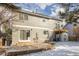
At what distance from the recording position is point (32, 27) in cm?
Result: 231

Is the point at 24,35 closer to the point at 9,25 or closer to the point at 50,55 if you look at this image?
the point at 9,25

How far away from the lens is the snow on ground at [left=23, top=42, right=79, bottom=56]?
2281 millimetres

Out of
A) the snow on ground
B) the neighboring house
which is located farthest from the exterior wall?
the snow on ground

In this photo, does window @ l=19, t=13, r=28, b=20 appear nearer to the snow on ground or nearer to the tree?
the tree

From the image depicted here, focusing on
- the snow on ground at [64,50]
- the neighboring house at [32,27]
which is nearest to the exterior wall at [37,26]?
the neighboring house at [32,27]

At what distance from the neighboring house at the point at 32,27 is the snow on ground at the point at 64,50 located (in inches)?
4.9

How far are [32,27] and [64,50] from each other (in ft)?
1.58

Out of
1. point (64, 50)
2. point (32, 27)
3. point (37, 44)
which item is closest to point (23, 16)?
point (32, 27)

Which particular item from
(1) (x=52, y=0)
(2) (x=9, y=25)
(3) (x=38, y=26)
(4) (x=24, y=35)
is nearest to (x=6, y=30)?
(2) (x=9, y=25)

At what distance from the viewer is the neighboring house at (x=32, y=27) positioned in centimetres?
230

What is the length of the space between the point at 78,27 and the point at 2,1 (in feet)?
3.22

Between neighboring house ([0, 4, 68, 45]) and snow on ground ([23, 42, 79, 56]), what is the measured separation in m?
0.12

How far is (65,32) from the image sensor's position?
232cm

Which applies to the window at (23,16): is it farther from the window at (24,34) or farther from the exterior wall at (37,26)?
the window at (24,34)
